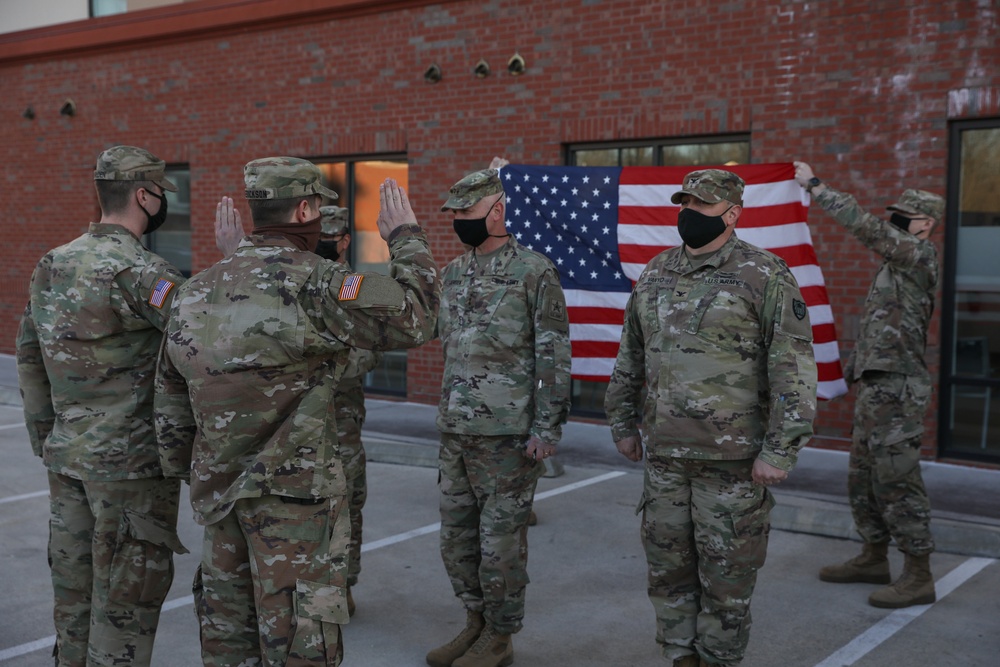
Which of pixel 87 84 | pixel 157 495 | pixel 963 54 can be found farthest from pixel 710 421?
pixel 87 84

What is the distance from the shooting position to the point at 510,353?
14.9 ft

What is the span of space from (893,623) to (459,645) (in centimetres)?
216

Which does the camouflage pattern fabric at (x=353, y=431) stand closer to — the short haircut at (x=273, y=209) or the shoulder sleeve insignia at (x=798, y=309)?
the short haircut at (x=273, y=209)

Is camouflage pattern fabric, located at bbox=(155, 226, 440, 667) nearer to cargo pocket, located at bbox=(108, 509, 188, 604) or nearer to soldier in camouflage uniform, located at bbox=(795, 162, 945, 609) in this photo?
cargo pocket, located at bbox=(108, 509, 188, 604)

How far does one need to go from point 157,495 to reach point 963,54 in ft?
22.2

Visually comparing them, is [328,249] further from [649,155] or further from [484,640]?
[649,155]

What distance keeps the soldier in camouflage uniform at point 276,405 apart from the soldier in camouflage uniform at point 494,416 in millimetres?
1185

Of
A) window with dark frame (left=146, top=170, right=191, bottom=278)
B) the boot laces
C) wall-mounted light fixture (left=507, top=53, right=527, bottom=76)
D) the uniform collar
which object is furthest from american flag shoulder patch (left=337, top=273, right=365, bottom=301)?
window with dark frame (left=146, top=170, right=191, bottom=278)

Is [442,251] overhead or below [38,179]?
below

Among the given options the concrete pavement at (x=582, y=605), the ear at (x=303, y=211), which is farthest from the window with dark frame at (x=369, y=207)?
the ear at (x=303, y=211)

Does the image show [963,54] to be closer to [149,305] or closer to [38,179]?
[149,305]

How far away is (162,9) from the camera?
12688 millimetres

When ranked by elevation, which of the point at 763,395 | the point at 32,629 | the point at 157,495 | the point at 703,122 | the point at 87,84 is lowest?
the point at 32,629

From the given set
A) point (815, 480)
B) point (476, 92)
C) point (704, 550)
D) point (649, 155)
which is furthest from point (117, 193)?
point (476, 92)
